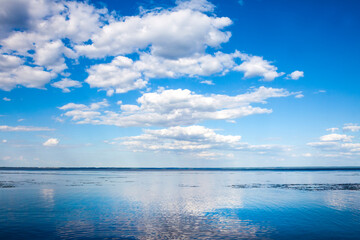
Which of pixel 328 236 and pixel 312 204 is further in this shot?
pixel 312 204

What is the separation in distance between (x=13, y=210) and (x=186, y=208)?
62.1ft

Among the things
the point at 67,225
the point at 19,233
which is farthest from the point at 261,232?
the point at 19,233

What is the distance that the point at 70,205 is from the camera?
32.5 m

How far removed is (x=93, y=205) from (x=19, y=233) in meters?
→ 13.7

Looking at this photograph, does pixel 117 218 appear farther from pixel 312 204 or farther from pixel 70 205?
pixel 312 204

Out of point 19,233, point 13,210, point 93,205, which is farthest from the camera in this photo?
point 93,205

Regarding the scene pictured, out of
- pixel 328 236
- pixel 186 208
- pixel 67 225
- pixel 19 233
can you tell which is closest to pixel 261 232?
pixel 328 236

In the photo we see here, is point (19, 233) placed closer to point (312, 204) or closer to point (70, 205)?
point (70, 205)

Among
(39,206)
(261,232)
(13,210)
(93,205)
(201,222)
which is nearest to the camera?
(261,232)

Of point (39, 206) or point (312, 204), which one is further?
point (312, 204)

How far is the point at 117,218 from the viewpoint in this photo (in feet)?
82.8

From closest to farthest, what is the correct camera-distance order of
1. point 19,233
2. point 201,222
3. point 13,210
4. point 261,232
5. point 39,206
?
point 19,233 → point 261,232 → point 201,222 → point 13,210 → point 39,206

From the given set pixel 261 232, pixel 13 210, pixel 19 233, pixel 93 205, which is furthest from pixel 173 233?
pixel 13 210

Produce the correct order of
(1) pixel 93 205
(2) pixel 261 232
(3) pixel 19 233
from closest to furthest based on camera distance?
1. (3) pixel 19 233
2. (2) pixel 261 232
3. (1) pixel 93 205
